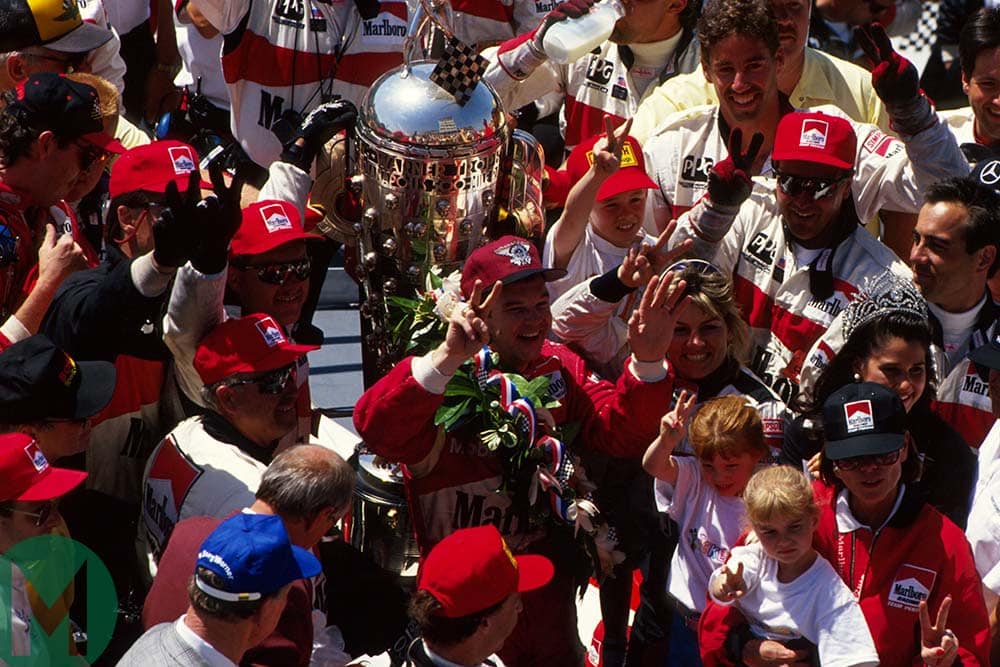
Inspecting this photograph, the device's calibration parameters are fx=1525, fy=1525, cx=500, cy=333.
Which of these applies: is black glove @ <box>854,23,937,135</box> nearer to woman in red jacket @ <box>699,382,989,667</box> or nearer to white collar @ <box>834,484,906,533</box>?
woman in red jacket @ <box>699,382,989,667</box>

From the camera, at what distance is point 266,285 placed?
5.12 meters

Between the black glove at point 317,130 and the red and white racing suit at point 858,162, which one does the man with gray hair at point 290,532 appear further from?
the red and white racing suit at point 858,162

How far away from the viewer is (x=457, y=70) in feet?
17.0

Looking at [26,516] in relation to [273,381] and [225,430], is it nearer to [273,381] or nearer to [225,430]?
[225,430]

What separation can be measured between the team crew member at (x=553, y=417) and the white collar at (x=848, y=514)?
682 millimetres

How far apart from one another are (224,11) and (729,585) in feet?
11.1

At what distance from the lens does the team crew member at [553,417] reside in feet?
15.4

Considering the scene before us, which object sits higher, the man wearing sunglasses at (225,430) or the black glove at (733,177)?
the black glove at (733,177)

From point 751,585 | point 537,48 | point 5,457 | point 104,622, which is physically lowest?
point 104,622

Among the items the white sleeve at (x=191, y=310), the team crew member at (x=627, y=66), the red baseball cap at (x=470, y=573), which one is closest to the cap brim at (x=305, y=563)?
the red baseball cap at (x=470, y=573)

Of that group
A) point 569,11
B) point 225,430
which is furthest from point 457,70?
point 225,430

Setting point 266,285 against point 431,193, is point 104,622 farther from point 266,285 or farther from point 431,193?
point 431,193

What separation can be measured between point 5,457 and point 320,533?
0.85 metres

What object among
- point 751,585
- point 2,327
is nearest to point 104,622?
point 2,327
